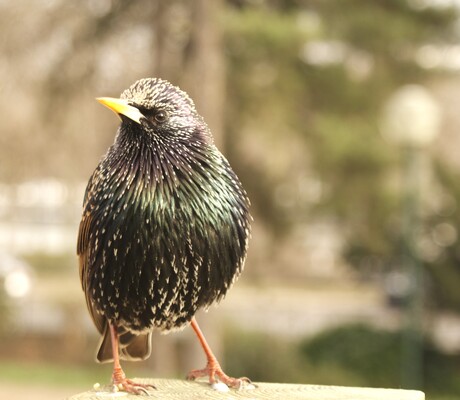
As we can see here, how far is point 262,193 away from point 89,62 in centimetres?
367

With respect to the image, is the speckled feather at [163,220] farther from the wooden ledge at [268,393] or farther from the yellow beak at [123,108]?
the wooden ledge at [268,393]

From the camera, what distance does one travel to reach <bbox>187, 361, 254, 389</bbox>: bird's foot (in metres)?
3.51

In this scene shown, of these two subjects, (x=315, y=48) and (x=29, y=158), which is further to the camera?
(x=29, y=158)

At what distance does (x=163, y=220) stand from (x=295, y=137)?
1277 cm

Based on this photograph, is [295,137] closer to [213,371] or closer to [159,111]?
[213,371]

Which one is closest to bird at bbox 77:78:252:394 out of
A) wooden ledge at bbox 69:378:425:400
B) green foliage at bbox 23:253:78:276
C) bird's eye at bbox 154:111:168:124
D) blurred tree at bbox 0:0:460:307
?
bird's eye at bbox 154:111:168:124

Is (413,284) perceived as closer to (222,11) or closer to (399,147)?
(399,147)

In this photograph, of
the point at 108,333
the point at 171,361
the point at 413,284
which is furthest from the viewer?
the point at 171,361

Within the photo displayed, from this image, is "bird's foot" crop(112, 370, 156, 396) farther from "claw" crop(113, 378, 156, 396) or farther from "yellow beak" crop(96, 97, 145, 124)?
"yellow beak" crop(96, 97, 145, 124)

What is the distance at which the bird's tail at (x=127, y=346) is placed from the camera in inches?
143

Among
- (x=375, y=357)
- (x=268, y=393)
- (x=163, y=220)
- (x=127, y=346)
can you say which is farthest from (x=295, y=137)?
(x=163, y=220)

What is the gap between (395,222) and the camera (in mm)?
15758

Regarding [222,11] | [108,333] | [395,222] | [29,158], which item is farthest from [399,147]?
[108,333]

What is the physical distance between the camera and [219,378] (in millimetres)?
3586
